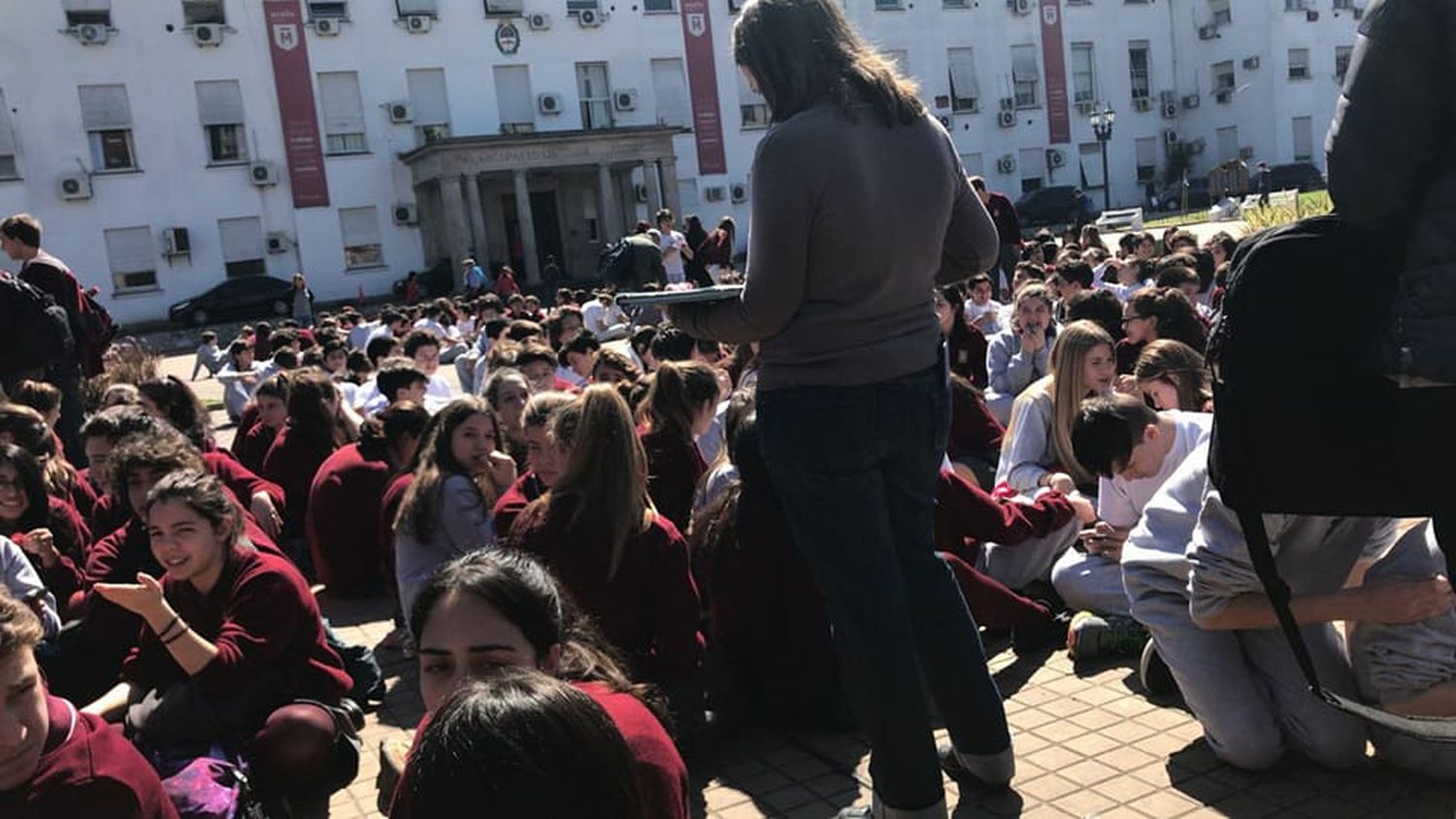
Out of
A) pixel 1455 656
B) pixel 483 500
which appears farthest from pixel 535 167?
pixel 1455 656

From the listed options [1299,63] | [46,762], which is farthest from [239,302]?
[1299,63]

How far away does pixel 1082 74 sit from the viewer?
1907 inches

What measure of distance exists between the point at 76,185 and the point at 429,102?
10235mm

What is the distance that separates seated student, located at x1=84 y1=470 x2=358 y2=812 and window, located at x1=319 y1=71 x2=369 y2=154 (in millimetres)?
35580

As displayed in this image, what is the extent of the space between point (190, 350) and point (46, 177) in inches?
270

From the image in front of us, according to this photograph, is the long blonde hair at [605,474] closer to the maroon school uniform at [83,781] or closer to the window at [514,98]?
the maroon school uniform at [83,781]

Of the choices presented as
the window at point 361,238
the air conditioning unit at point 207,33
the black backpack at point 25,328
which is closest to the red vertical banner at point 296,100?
the window at point 361,238

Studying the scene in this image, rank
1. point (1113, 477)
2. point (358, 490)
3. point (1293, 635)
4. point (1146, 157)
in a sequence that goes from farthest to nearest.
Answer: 1. point (1146, 157)
2. point (358, 490)
3. point (1113, 477)
4. point (1293, 635)

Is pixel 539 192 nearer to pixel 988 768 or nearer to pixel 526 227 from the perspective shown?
pixel 526 227

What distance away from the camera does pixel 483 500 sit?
206 inches

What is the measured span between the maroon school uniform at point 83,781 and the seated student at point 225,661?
68 centimetres

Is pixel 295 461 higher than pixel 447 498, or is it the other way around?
pixel 447 498

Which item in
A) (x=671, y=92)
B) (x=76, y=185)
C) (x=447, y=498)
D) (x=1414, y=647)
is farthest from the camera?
(x=671, y=92)

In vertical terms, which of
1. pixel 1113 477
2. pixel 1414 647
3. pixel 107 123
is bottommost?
pixel 1414 647
